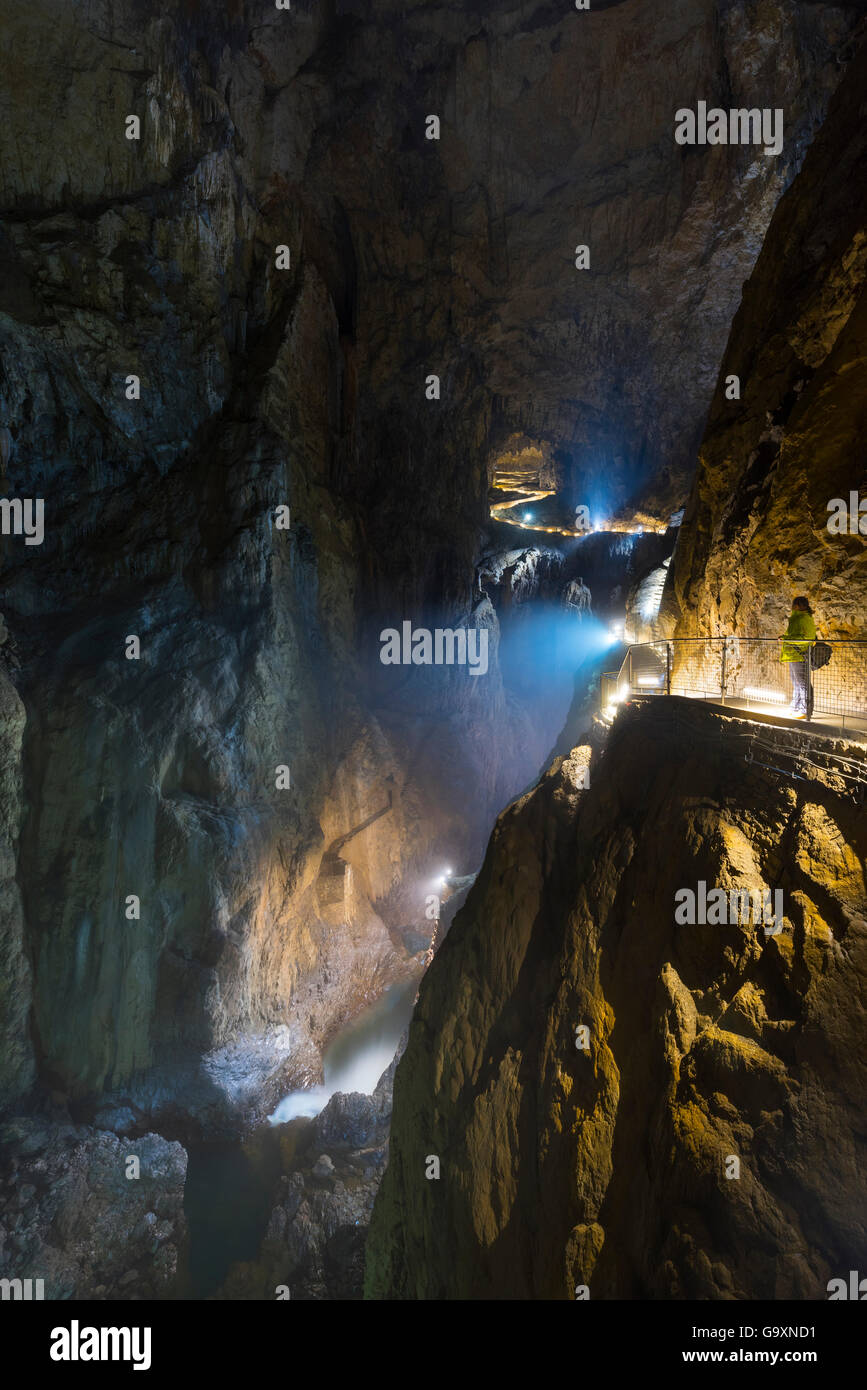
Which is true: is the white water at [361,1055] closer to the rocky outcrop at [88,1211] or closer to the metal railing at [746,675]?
the rocky outcrop at [88,1211]

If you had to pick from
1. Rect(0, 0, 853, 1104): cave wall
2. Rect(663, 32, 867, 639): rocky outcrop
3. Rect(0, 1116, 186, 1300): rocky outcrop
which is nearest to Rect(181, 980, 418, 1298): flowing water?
Rect(0, 1116, 186, 1300): rocky outcrop

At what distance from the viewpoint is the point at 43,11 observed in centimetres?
1421

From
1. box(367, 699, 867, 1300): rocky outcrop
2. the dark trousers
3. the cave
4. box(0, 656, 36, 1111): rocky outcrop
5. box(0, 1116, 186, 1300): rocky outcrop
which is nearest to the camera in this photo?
box(367, 699, 867, 1300): rocky outcrop

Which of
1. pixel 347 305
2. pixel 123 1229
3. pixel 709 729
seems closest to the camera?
pixel 709 729

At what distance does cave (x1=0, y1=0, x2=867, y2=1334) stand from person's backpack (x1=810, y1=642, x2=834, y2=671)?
10.1 inches

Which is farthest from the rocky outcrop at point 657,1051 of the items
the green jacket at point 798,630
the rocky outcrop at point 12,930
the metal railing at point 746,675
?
the rocky outcrop at point 12,930

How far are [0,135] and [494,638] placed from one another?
21.0 metres

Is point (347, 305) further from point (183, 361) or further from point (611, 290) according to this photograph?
point (611, 290)

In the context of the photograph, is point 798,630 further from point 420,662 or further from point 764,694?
point 420,662

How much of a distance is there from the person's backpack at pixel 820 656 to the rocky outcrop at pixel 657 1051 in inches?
56.9

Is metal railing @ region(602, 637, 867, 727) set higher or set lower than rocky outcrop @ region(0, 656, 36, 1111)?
higher

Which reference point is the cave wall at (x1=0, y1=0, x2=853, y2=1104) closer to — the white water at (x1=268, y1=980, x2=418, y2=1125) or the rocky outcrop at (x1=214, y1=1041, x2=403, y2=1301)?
the white water at (x1=268, y1=980, x2=418, y2=1125)

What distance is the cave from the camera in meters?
4.40
